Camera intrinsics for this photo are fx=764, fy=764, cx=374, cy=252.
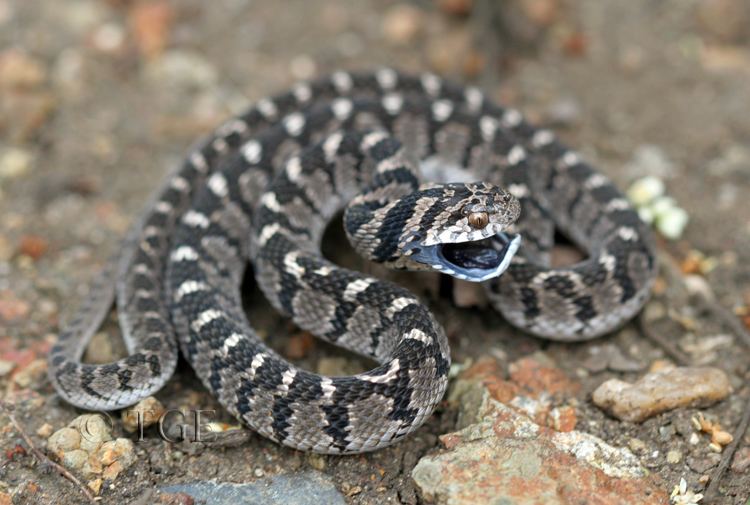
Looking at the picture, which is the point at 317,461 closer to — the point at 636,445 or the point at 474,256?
the point at 474,256

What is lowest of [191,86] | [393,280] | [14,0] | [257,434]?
[257,434]

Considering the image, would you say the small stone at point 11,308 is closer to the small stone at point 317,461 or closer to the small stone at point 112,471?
the small stone at point 112,471

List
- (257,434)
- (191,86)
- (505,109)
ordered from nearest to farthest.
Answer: (257,434) < (505,109) < (191,86)

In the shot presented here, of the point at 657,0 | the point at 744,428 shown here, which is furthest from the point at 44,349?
the point at 657,0

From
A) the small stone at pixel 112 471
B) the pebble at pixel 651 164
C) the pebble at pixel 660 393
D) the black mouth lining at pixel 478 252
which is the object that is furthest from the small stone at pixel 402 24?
the small stone at pixel 112 471

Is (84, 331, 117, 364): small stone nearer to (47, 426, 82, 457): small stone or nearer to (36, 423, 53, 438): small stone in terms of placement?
(36, 423, 53, 438): small stone

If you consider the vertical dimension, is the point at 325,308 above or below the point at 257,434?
above

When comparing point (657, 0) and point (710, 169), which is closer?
point (710, 169)

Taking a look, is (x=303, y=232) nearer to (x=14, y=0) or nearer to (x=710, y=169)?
(x=710, y=169)
